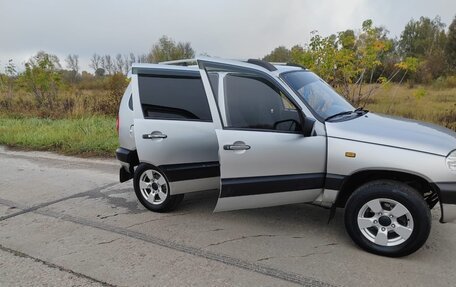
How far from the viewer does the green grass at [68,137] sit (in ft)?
29.8

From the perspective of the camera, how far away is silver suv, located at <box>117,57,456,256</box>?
11.5 ft

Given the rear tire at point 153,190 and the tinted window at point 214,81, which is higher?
the tinted window at point 214,81

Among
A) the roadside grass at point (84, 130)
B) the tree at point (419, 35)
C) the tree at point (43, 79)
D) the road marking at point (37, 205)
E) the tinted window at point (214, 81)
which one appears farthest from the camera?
the tree at point (419, 35)

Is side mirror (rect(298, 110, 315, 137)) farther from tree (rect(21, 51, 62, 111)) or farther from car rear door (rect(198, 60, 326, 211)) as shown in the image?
tree (rect(21, 51, 62, 111))

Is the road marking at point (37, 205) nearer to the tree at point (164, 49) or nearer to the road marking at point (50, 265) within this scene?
the road marking at point (50, 265)

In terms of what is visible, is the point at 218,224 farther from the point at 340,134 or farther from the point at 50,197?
the point at 50,197

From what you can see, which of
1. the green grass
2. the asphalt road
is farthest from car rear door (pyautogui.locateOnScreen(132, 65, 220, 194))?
the green grass

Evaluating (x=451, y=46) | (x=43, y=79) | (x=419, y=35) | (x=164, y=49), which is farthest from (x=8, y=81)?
(x=419, y=35)

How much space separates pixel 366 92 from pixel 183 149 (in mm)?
7274

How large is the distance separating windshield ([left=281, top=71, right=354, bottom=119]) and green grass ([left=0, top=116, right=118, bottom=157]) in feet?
18.0

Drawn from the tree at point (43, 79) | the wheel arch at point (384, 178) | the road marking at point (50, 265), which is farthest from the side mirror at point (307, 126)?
the tree at point (43, 79)

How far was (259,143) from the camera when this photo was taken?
396cm

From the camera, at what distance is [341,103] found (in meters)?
4.57

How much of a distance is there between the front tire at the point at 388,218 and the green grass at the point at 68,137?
624cm
